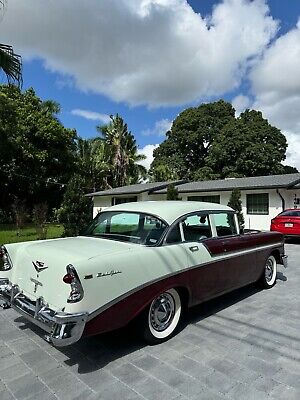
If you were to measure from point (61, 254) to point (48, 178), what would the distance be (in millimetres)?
26316

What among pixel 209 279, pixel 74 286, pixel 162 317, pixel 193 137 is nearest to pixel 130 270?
pixel 74 286

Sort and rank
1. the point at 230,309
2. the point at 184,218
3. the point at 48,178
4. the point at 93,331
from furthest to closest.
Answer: the point at 48,178 < the point at 230,309 < the point at 184,218 < the point at 93,331

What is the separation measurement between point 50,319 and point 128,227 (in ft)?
5.22

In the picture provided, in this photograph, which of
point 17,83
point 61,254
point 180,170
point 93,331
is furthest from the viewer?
point 180,170

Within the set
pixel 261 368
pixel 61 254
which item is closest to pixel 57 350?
pixel 61 254

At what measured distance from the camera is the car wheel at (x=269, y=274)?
596 cm

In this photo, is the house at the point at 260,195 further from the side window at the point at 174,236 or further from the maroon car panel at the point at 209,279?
the side window at the point at 174,236

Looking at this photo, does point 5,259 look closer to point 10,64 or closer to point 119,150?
point 10,64

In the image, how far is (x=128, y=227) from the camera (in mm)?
4289

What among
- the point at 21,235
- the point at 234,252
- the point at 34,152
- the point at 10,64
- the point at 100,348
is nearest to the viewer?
the point at 100,348

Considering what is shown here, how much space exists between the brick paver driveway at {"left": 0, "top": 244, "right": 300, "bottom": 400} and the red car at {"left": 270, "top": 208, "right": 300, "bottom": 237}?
339 inches

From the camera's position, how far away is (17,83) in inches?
285

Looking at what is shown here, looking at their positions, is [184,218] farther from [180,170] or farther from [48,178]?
[180,170]

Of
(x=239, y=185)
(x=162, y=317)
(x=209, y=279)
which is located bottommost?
(x=162, y=317)
